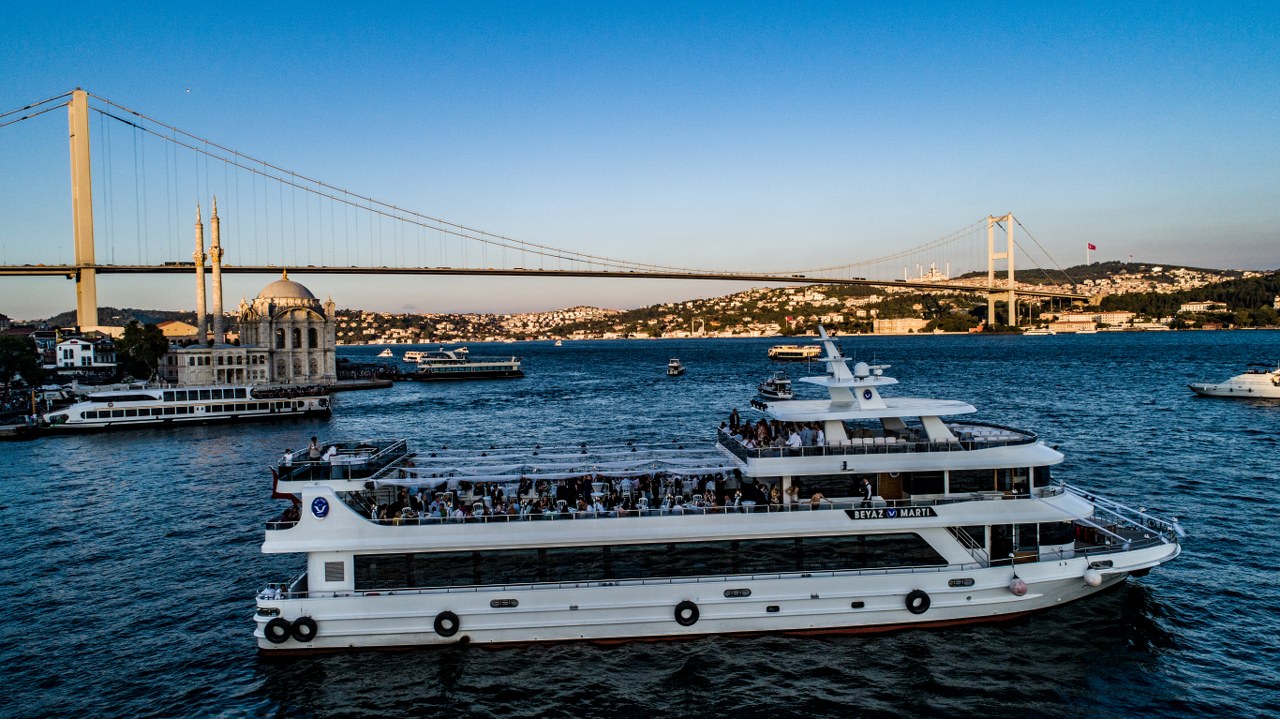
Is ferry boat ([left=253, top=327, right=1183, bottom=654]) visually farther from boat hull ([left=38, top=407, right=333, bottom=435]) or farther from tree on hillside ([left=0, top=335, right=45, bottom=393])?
tree on hillside ([left=0, top=335, right=45, bottom=393])

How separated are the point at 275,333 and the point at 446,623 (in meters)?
67.5

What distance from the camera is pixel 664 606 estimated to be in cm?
1261

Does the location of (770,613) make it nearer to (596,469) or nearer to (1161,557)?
(596,469)

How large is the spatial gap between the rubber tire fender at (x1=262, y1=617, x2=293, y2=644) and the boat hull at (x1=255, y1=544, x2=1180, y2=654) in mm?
91

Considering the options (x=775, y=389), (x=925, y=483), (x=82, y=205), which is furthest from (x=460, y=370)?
(x=925, y=483)

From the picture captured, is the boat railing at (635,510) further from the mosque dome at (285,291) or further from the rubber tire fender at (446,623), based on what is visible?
the mosque dome at (285,291)

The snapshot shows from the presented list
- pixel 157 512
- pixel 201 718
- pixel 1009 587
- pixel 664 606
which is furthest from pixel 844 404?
pixel 157 512

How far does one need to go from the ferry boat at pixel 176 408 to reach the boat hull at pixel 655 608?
41.3 meters

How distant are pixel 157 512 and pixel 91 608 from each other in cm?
890

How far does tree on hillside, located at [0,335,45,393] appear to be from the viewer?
60.6m

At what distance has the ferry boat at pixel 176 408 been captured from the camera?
4528cm

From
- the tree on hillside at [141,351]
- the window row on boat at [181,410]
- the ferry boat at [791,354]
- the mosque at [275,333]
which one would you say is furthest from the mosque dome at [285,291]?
the ferry boat at [791,354]

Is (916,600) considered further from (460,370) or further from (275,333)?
(460,370)

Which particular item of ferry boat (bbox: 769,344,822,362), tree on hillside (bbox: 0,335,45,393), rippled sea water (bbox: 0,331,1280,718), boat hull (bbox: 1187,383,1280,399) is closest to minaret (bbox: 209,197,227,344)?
tree on hillside (bbox: 0,335,45,393)
